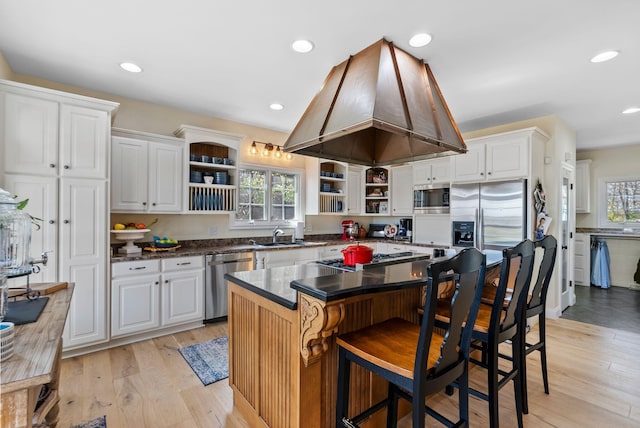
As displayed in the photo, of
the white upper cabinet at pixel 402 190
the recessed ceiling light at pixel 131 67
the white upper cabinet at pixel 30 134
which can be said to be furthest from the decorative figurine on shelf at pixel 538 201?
the white upper cabinet at pixel 30 134

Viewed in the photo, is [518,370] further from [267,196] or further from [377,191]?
[377,191]

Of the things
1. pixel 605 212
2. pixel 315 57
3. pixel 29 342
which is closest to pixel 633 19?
pixel 315 57

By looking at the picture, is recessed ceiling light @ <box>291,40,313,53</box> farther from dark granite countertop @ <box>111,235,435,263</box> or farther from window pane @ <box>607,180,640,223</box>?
window pane @ <box>607,180,640,223</box>

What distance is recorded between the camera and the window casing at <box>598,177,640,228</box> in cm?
573

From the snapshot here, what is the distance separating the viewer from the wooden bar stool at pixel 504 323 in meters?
1.63

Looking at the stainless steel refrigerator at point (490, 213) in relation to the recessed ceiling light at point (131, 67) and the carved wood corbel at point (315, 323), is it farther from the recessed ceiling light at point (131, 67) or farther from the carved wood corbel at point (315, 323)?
the recessed ceiling light at point (131, 67)

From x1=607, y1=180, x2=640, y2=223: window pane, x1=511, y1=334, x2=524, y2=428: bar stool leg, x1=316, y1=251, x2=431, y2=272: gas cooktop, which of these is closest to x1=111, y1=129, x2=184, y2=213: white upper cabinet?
x1=316, y1=251, x2=431, y2=272: gas cooktop

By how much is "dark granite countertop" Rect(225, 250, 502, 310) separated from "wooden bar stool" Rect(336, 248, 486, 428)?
0.26 m

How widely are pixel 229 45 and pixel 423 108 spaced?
161 centimetres

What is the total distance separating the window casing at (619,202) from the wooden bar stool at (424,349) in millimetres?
6666

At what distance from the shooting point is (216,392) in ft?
7.63

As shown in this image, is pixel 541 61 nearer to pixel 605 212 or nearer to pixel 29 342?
pixel 29 342

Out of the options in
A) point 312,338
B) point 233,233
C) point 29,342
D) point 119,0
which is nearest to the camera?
point 29,342

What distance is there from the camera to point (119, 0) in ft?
6.41
